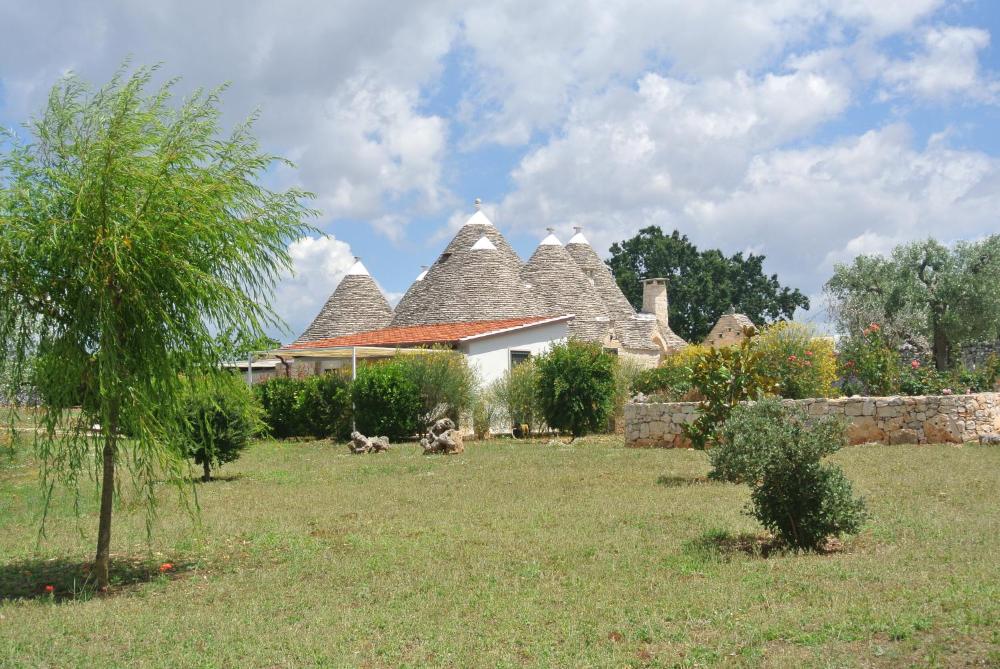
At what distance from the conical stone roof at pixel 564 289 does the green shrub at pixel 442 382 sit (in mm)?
9663

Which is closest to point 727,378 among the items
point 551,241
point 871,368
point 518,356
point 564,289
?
point 871,368

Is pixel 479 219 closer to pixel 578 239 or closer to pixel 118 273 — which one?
pixel 578 239

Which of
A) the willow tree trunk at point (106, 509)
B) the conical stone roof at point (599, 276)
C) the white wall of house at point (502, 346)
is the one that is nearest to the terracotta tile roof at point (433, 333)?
the white wall of house at point (502, 346)

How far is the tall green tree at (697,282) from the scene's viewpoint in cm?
5778

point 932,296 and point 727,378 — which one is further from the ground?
point 932,296

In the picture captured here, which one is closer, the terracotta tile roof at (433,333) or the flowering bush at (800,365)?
the flowering bush at (800,365)

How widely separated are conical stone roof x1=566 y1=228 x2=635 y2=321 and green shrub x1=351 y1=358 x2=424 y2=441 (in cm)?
1493

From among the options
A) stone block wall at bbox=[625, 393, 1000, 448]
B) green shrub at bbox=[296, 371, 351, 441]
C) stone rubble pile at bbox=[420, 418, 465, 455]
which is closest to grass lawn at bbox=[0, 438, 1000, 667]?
stone block wall at bbox=[625, 393, 1000, 448]

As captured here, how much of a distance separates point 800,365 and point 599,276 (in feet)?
65.7

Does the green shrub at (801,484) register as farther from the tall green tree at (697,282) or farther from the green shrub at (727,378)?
the tall green tree at (697,282)

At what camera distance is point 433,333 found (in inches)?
1060

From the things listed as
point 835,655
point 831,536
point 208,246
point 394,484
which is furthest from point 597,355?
point 835,655

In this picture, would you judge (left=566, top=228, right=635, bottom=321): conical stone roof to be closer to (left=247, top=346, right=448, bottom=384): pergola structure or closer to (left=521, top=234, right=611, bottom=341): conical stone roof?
(left=521, top=234, right=611, bottom=341): conical stone roof

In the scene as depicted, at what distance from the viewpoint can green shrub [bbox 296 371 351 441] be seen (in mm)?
22750
